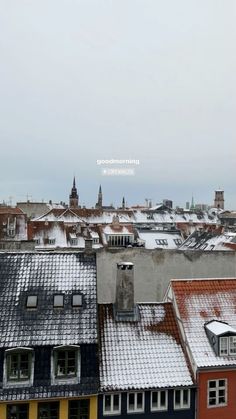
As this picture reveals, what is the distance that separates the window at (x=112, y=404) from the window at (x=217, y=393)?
155 inches

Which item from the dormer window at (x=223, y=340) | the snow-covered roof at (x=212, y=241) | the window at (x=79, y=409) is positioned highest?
the snow-covered roof at (x=212, y=241)

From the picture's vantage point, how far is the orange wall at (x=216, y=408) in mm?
17859

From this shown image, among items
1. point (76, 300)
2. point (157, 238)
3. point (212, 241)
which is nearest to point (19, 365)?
point (76, 300)

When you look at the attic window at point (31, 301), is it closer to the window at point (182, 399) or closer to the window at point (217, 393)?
the window at point (182, 399)

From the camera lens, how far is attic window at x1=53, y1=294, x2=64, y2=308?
62.8 ft

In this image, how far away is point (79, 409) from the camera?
56.5ft

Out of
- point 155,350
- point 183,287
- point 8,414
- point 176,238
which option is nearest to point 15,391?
point 8,414

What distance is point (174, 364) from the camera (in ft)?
60.7

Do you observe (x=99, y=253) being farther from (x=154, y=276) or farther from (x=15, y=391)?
(x=15, y=391)

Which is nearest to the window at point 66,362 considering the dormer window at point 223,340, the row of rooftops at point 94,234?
the dormer window at point 223,340

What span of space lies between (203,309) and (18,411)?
31.4ft

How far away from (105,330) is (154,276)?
11647 millimetres

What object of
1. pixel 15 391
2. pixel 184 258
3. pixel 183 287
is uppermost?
pixel 184 258

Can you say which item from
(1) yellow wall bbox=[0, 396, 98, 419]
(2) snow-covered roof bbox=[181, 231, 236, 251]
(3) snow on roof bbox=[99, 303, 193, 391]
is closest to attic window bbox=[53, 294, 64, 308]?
(3) snow on roof bbox=[99, 303, 193, 391]
